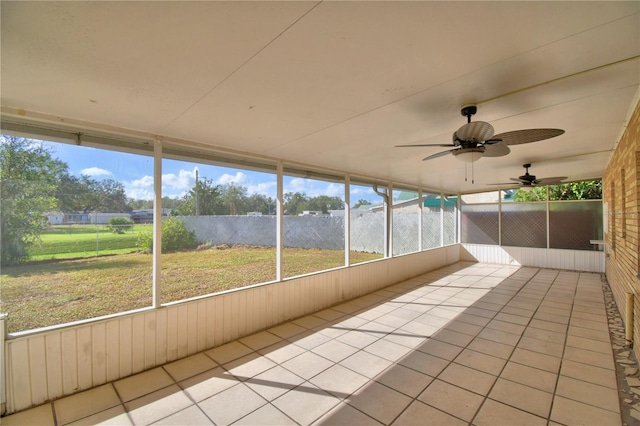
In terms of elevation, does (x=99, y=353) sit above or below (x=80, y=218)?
below

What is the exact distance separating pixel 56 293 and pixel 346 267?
3663mm

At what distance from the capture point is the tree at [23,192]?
2.13m

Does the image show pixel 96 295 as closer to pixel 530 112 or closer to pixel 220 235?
pixel 220 235

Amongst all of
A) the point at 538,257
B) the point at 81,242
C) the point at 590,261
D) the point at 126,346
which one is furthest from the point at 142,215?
the point at 590,261

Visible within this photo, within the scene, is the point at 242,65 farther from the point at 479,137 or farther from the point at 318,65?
the point at 479,137

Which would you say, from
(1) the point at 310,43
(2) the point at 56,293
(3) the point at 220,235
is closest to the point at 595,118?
(1) the point at 310,43

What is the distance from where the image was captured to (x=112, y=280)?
12.0 ft

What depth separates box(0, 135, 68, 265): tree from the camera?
2133 mm

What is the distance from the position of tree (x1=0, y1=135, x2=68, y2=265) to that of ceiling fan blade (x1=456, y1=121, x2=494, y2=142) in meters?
3.37

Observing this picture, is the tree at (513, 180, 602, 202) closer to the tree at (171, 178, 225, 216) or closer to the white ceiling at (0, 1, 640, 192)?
the white ceiling at (0, 1, 640, 192)

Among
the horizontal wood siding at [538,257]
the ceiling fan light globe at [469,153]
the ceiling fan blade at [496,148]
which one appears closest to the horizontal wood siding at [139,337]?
the ceiling fan light globe at [469,153]

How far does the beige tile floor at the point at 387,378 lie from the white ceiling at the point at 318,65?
6.97 ft

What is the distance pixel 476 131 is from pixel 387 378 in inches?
79.5

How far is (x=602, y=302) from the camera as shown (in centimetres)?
410
